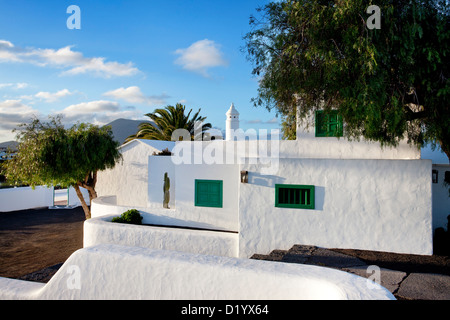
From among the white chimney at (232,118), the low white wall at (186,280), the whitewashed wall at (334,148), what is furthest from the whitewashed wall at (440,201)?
the white chimney at (232,118)

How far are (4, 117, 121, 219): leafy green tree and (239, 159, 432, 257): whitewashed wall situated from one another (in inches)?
368

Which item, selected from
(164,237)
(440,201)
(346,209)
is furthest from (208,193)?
(440,201)

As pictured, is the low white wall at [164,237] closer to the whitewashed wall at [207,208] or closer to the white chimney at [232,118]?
the whitewashed wall at [207,208]

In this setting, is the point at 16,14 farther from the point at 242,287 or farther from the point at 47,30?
the point at 242,287

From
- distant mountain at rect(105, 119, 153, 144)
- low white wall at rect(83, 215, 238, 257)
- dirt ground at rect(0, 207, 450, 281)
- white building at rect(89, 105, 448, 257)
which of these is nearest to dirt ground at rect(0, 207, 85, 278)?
dirt ground at rect(0, 207, 450, 281)

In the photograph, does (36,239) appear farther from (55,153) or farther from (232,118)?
(232,118)

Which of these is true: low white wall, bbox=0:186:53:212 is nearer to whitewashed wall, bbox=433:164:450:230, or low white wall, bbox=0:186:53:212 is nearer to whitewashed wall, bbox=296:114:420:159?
whitewashed wall, bbox=296:114:420:159

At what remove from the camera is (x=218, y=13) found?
11188 millimetres

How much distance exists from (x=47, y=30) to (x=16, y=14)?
95 cm

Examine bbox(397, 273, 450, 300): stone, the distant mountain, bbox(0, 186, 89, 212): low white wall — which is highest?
the distant mountain

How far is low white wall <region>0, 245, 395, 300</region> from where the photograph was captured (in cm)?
377

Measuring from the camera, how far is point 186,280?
450cm

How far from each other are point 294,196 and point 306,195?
14.0 inches

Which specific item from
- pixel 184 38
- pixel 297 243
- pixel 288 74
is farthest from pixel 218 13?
pixel 297 243
